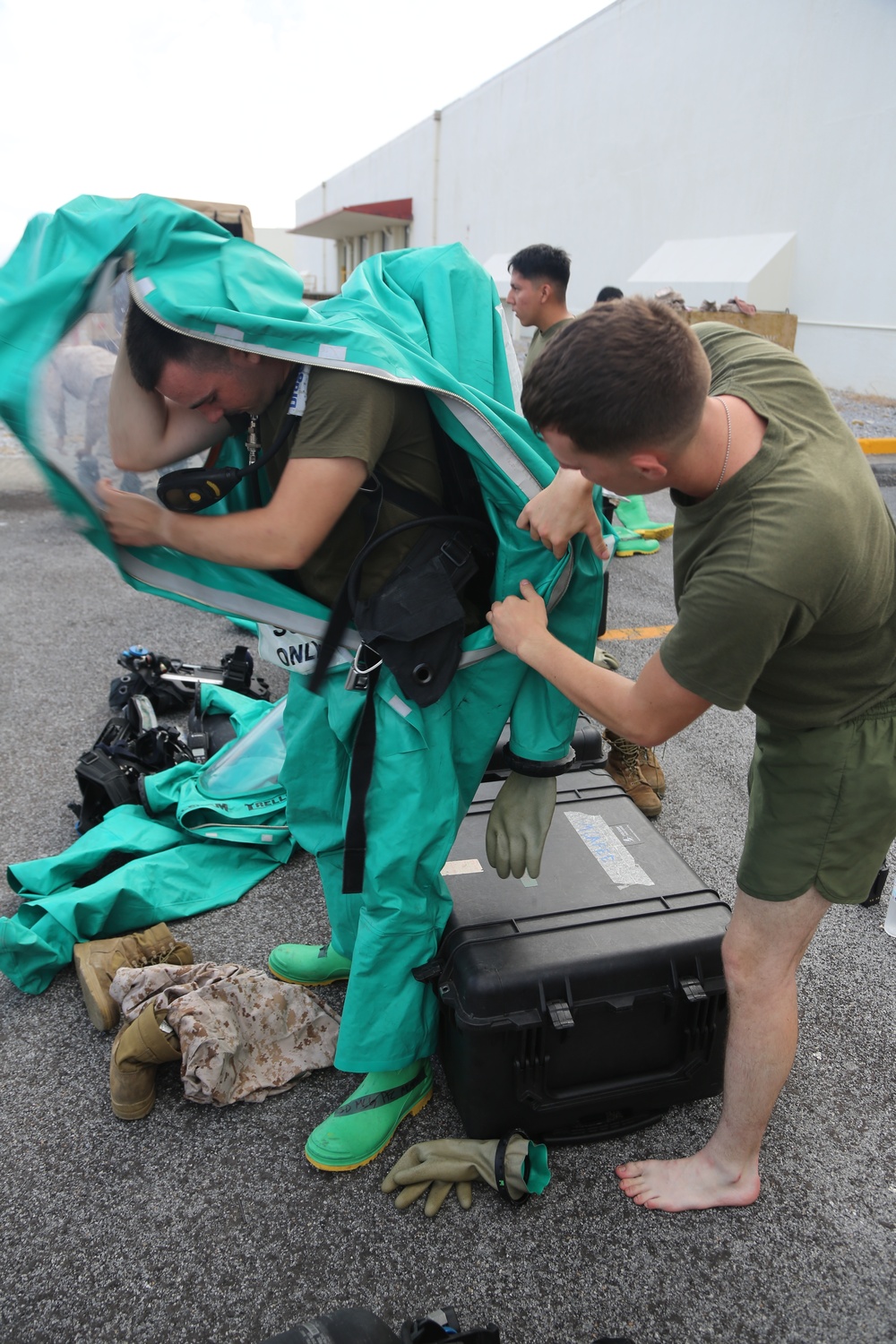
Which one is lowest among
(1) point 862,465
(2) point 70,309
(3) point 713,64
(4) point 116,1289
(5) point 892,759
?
(4) point 116,1289

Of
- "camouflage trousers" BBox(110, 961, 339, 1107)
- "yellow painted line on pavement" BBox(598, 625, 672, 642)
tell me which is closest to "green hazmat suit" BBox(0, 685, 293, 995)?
"camouflage trousers" BBox(110, 961, 339, 1107)

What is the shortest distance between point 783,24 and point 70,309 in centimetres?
1588

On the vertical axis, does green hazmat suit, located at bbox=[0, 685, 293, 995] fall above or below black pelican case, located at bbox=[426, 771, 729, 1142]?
below

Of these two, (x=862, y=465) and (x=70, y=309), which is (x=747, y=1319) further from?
(x=70, y=309)

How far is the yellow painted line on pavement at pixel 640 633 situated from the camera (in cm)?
479

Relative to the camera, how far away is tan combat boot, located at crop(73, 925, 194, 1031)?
214 centimetres

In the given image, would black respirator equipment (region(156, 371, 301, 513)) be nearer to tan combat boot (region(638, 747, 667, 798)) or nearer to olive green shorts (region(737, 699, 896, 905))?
olive green shorts (region(737, 699, 896, 905))

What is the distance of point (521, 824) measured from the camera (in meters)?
1.86

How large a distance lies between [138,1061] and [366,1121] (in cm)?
53

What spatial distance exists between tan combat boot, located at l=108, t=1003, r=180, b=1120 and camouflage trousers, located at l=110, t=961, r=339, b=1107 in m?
0.04

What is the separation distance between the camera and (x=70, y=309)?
134 cm

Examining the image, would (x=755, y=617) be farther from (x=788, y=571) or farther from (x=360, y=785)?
(x=360, y=785)

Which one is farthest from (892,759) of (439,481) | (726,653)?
(439,481)

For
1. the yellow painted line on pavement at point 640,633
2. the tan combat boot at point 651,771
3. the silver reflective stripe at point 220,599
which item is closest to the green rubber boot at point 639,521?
the yellow painted line on pavement at point 640,633
